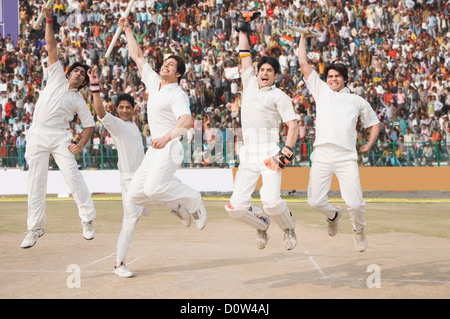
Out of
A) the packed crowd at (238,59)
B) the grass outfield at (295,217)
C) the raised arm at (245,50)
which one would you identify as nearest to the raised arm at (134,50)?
the raised arm at (245,50)

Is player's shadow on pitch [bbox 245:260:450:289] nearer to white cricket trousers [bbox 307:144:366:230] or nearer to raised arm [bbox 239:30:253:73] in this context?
white cricket trousers [bbox 307:144:366:230]

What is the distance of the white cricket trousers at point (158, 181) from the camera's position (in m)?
7.13

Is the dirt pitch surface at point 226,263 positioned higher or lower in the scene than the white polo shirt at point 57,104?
lower

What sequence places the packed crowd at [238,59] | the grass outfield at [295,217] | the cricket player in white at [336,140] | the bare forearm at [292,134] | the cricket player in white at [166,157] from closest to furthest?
the cricket player in white at [166,157], the bare forearm at [292,134], the cricket player in white at [336,140], the grass outfield at [295,217], the packed crowd at [238,59]

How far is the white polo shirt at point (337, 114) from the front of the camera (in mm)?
7940

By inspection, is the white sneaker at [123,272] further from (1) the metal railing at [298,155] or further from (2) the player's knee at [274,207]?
(1) the metal railing at [298,155]

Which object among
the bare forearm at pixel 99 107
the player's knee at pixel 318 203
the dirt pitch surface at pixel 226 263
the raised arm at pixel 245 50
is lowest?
the dirt pitch surface at pixel 226 263

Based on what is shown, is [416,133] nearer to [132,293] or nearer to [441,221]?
[441,221]

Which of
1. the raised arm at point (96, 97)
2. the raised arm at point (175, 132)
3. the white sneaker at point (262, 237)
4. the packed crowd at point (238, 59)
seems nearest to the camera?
the raised arm at point (175, 132)

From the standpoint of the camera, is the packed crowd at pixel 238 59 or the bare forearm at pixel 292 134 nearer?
the bare forearm at pixel 292 134

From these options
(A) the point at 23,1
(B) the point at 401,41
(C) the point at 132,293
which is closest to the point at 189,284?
(C) the point at 132,293

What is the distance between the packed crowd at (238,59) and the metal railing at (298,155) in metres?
0.05

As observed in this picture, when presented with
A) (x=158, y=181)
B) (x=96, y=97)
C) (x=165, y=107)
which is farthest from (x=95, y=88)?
(x=158, y=181)

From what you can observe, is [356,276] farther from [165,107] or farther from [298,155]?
[298,155]
